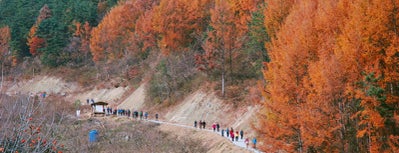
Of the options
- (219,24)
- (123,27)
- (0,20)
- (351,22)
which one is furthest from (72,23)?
(351,22)

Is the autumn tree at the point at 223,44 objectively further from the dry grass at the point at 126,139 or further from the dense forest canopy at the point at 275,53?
the dry grass at the point at 126,139

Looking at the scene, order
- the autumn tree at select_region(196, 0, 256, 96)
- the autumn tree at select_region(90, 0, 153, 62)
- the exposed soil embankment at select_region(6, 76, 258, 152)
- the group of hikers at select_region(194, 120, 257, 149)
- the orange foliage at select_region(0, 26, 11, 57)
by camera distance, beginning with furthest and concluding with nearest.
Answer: the autumn tree at select_region(90, 0, 153, 62) < the autumn tree at select_region(196, 0, 256, 96) < the exposed soil embankment at select_region(6, 76, 258, 152) < the group of hikers at select_region(194, 120, 257, 149) < the orange foliage at select_region(0, 26, 11, 57)

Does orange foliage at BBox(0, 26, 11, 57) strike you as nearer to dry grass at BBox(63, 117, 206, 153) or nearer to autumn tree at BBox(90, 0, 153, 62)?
dry grass at BBox(63, 117, 206, 153)

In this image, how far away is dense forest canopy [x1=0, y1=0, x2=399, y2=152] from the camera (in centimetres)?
2278

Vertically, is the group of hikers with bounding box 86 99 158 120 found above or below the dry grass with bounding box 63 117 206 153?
above

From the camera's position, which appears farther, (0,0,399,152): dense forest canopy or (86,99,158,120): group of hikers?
(86,99,158,120): group of hikers

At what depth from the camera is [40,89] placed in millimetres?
79000

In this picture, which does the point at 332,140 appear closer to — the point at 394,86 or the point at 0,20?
the point at 394,86

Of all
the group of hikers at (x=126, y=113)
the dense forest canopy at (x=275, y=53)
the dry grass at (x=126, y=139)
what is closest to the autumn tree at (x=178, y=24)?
the dense forest canopy at (x=275, y=53)

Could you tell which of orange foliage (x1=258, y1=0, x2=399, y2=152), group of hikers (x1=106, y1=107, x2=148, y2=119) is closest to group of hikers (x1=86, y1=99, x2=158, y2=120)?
group of hikers (x1=106, y1=107, x2=148, y2=119)

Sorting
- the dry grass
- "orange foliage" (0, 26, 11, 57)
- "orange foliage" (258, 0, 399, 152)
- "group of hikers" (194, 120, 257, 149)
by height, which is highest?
"orange foliage" (0, 26, 11, 57)

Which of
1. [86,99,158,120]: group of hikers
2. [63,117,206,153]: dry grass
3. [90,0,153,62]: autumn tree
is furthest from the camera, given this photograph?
[90,0,153,62]: autumn tree

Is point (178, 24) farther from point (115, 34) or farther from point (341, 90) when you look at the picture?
point (341, 90)

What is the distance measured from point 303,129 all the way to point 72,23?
77.5 m
